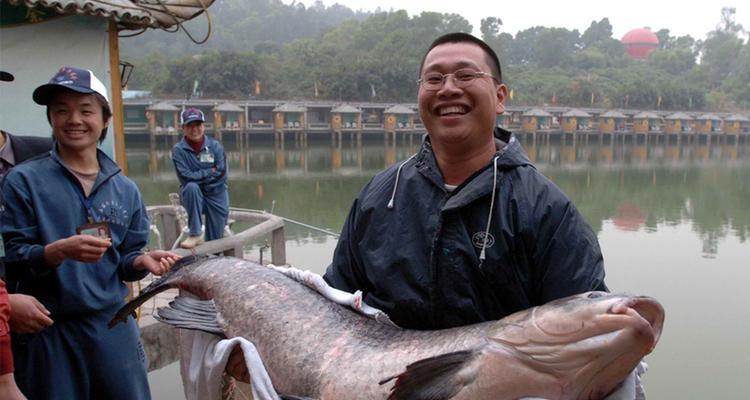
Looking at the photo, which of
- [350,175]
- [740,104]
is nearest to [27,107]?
[350,175]

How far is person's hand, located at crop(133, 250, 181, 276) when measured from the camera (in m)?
2.46

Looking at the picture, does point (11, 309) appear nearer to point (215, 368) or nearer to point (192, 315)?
point (192, 315)

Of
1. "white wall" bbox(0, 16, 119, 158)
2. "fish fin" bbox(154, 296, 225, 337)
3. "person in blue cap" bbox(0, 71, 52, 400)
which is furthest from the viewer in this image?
"white wall" bbox(0, 16, 119, 158)

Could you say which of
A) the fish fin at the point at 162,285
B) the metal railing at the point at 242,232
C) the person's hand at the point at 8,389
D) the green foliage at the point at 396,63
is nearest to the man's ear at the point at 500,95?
the fish fin at the point at 162,285

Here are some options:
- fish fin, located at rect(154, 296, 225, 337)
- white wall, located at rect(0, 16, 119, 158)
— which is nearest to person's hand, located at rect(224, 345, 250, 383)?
fish fin, located at rect(154, 296, 225, 337)

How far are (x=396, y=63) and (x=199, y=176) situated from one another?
128 ft

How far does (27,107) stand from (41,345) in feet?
8.38

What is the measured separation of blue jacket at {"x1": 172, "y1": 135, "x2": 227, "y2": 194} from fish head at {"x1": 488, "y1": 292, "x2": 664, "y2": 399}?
508cm

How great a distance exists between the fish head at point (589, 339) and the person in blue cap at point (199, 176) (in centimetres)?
483

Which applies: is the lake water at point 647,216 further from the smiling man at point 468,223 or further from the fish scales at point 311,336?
the smiling man at point 468,223

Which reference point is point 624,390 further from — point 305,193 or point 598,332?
point 305,193

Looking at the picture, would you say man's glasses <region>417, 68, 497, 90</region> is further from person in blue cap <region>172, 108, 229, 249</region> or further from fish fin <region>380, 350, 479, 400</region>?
person in blue cap <region>172, 108, 229, 249</region>

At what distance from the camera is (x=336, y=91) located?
4216 cm

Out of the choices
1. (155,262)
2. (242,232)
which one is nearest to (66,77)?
(155,262)
